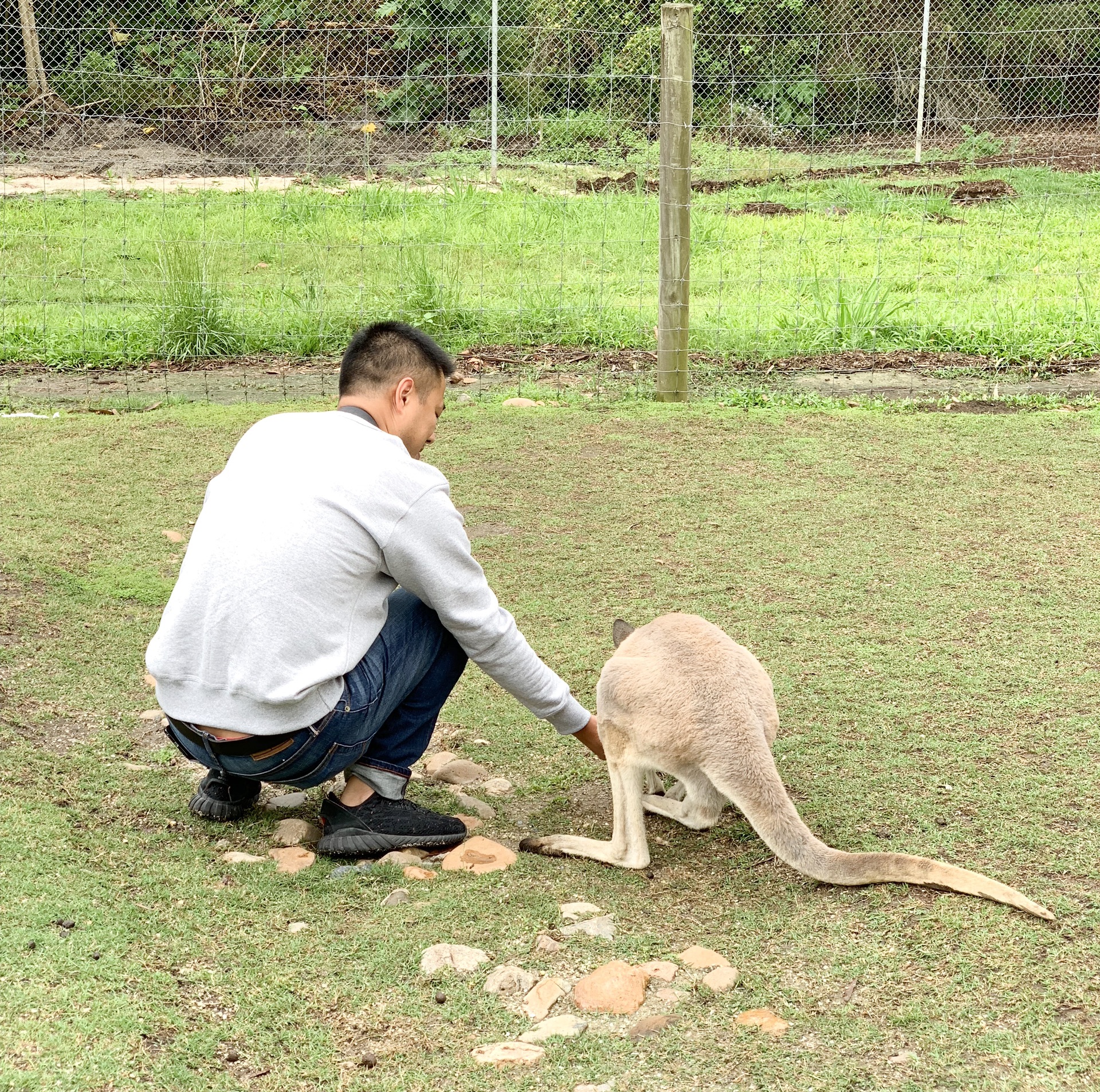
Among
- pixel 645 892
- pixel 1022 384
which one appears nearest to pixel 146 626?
pixel 645 892

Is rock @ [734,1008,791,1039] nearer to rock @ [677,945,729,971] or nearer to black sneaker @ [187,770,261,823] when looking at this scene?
rock @ [677,945,729,971]

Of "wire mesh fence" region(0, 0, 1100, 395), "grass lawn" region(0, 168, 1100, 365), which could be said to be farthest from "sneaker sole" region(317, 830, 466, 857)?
"grass lawn" region(0, 168, 1100, 365)

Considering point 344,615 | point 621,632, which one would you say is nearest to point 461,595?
point 344,615

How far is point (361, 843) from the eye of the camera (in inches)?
110

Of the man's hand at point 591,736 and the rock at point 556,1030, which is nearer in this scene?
the rock at point 556,1030

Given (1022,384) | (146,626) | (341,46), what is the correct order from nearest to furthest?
(146,626) < (1022,384) < (341,46)

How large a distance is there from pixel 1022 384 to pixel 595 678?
178 inches

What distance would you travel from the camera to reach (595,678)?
148 inches

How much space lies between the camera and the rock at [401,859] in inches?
110

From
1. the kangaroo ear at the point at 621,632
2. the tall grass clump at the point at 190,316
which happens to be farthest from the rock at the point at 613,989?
the tall grass clump at the point at 190,316

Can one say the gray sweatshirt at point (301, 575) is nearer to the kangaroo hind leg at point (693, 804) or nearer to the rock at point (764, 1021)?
the kangaroo hind leg at point (693, 804)

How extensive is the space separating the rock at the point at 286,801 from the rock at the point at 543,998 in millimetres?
1023

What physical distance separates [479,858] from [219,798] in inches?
25.2

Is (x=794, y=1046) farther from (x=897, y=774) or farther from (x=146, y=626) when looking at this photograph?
(x=146, y=626)
